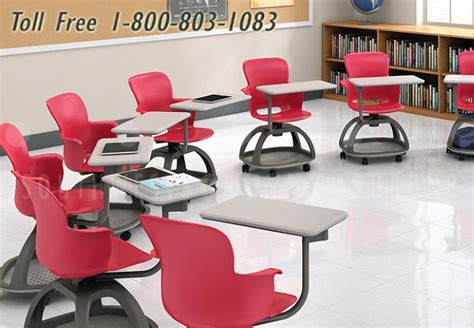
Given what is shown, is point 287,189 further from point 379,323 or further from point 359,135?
point 379,323

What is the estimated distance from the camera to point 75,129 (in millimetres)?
6699

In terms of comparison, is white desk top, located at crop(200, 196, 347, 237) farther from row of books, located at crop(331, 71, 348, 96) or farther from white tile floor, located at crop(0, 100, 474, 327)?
row of books, located at crop(331, 71, 348, 96)

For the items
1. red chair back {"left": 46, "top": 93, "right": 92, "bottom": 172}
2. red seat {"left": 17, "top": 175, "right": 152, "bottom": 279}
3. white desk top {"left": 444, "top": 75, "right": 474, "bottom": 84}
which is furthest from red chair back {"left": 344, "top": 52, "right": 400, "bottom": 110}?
red seat {"left": 17, "top": 175, "right": 152, "bottom": 279}

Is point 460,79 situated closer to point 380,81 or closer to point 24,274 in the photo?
point 380,81

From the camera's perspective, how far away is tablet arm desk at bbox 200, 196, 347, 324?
3930 millimetres

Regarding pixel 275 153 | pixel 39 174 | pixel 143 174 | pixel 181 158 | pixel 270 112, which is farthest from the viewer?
pixel 275 153

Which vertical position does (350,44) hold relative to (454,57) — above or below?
above

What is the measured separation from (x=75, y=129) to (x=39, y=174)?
1032mm

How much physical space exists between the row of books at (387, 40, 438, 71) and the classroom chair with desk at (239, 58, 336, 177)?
2.51 m

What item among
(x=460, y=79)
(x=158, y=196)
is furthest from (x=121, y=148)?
(x=460, y=79)

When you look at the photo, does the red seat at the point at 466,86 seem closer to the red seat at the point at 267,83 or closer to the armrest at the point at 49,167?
the red seat at the point at 267,83

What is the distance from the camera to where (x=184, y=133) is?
7113 millimetres

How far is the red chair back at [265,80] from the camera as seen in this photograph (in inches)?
328

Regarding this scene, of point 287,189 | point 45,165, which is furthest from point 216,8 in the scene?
point 45,165
